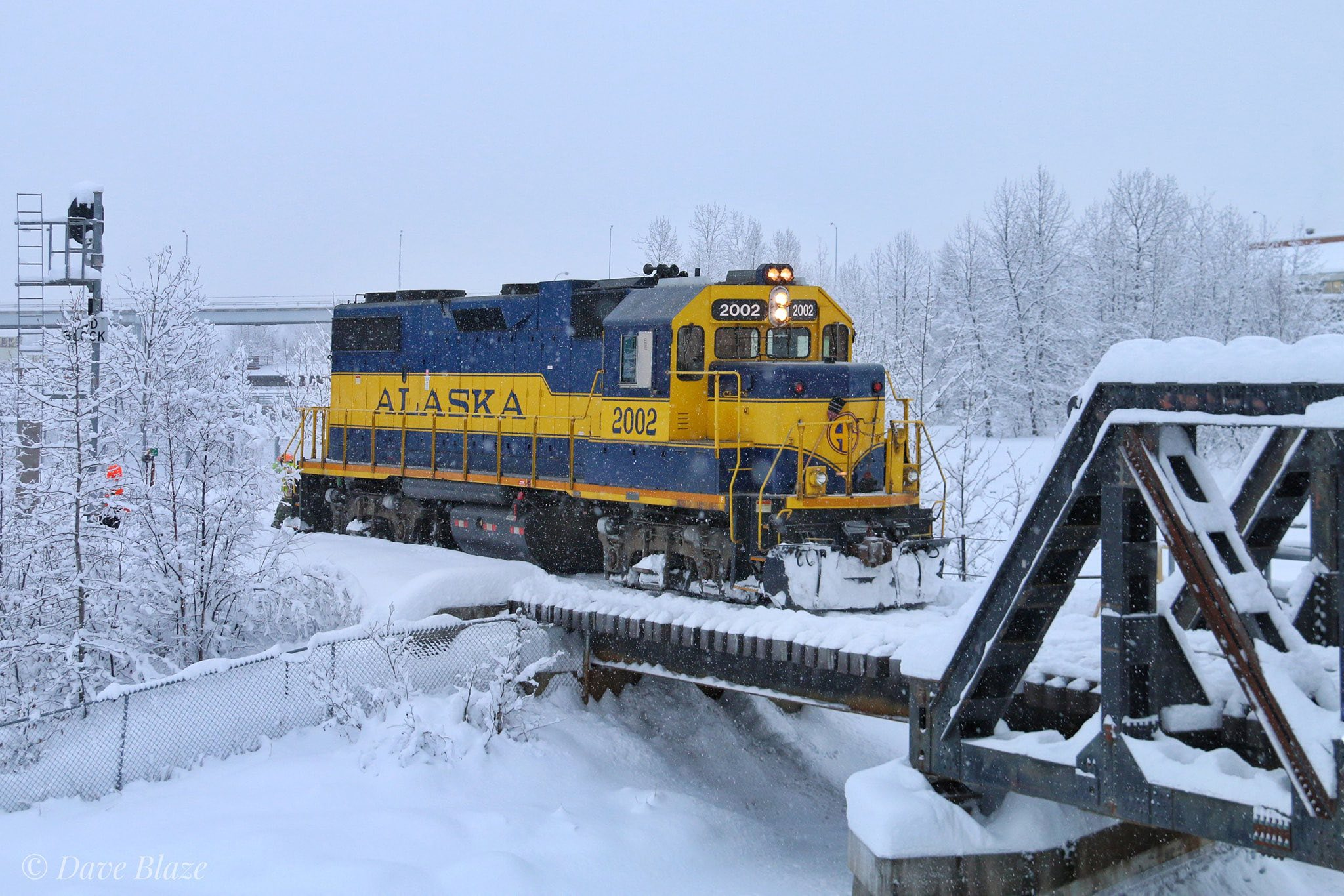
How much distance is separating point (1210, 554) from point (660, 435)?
707 centimetres

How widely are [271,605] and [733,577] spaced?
19.2ft

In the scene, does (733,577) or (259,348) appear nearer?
(733,577)

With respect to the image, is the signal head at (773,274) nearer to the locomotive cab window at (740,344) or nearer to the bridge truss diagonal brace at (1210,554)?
the locomotive cab window at (740,344)

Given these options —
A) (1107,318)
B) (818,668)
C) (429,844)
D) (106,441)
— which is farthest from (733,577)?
(1107,318)

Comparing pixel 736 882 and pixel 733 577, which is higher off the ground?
pixel 733 577

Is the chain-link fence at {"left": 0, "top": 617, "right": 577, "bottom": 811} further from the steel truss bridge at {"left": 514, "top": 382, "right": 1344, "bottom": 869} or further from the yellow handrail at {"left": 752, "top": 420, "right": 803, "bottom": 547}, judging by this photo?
the steel truss bridge at {"left": 514, "top": 382, "right": 1344, "bottom": 869}

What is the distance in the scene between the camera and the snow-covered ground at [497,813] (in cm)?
833

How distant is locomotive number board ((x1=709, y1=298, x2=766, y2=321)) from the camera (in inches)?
476

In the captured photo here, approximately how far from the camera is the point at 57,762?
9758 mm

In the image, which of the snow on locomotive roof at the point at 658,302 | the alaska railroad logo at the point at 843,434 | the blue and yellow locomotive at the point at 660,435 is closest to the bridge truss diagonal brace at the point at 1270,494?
the blue and yellow locomotive at the point at 660,435

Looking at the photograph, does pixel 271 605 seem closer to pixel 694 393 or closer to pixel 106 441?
pixel 106 441

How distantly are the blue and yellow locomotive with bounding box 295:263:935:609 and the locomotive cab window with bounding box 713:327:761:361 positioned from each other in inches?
0.6

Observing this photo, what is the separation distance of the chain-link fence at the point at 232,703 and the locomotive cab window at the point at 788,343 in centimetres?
396

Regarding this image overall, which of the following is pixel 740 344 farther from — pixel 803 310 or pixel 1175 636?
pixel 1175 636
